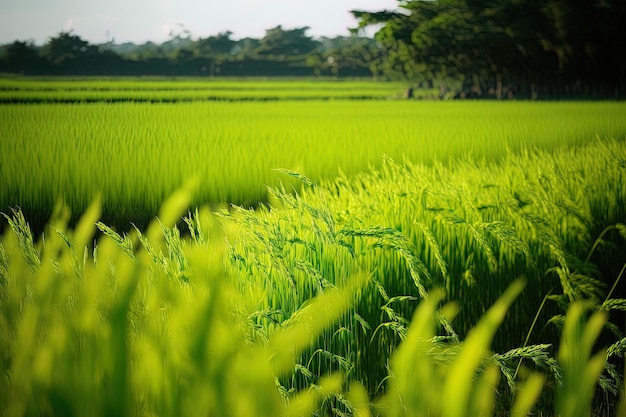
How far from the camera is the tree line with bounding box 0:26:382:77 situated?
21391 millimetres

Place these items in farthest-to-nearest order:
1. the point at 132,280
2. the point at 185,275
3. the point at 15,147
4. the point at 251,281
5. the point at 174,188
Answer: the point at 15,147 → the point at 174,188 → the point at 251,281 → the point at 185,275 → the point at 132,280

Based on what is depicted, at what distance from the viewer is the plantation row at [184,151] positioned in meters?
3.38

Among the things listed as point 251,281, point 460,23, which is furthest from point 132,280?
point 460,23

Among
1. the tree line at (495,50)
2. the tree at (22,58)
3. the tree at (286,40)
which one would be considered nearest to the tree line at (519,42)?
the tree line at (495,50)

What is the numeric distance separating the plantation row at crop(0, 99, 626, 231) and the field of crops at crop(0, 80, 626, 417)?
0.02 meters

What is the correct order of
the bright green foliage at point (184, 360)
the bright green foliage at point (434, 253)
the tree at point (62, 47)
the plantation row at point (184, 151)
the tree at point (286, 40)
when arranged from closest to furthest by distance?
the bright green foliage at point (184, 360)
the bright green foliage at point (434, 253)
the plantation row at point (184, 151)
the tree at point (62, 47)
the tree at point (286, 40)

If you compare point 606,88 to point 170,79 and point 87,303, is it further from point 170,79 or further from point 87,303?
point 87,303

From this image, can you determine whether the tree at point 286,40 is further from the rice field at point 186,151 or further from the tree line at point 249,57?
the rice field at point 186,151

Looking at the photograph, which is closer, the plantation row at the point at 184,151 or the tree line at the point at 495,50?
the plantation row at the point at 184,151

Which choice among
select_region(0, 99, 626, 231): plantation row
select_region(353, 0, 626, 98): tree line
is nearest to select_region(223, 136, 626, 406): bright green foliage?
select_region(0, 99, 626, 231): plantation row

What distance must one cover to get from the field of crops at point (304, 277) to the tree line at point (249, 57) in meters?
11.5

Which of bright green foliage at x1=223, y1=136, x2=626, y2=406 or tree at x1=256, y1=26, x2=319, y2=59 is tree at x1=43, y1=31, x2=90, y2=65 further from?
tree at x1=256, y1=26, x2=319, y2=59

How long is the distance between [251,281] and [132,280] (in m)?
1.11

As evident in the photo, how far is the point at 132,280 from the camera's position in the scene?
0.32 metres
